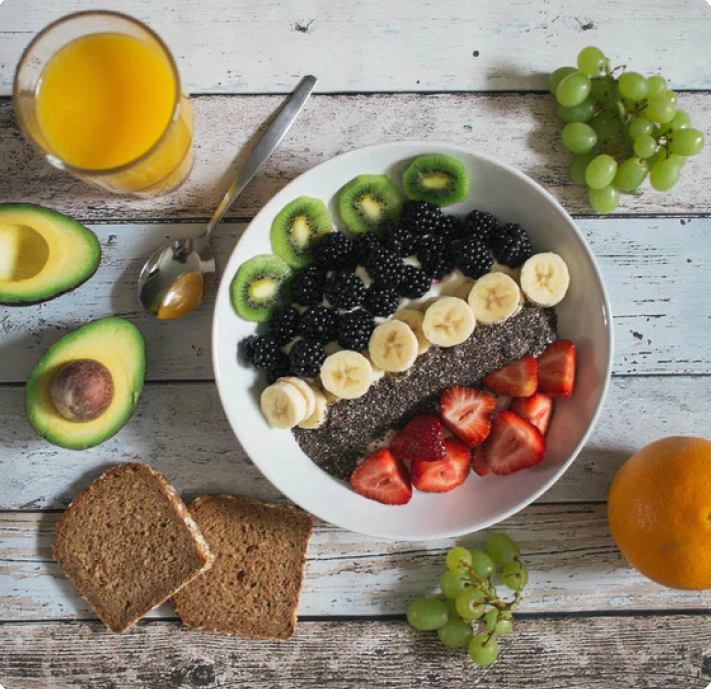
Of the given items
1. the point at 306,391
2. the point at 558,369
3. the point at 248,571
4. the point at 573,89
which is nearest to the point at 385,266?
the point at 306,391

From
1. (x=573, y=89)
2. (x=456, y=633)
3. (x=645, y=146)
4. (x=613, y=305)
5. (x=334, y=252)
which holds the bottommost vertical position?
(x=456, y=633)

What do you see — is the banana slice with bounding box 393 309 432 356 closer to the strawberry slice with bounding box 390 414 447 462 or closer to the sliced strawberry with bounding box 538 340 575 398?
the strawberry slice with bounding box 390 414 447 462

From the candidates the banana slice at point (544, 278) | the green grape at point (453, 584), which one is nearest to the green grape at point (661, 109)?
the banana slice at point (544, 278)

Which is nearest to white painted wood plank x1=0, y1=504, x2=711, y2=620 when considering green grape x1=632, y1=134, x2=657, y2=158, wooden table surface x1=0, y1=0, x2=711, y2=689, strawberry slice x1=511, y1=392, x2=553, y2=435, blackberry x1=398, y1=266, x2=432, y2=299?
wooden table surface x1=0, y1=0, x2=711, y2=689

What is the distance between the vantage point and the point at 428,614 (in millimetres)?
1396

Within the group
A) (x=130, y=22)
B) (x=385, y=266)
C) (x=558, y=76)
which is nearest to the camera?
(x=130, y=22)

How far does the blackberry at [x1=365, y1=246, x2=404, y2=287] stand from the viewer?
4.24 ft

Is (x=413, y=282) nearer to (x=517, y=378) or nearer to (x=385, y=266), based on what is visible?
(x=385, y=266)

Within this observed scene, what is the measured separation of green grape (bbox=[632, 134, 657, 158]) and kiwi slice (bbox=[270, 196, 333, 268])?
65 centimetres

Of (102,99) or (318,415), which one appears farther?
(318,415)

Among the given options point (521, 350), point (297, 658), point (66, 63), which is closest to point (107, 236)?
point (66, 63)

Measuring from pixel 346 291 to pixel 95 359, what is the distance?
53 centimetres

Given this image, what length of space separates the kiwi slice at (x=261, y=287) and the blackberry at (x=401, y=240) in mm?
219

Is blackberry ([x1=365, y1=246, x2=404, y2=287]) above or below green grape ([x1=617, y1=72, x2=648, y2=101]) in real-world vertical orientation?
below
